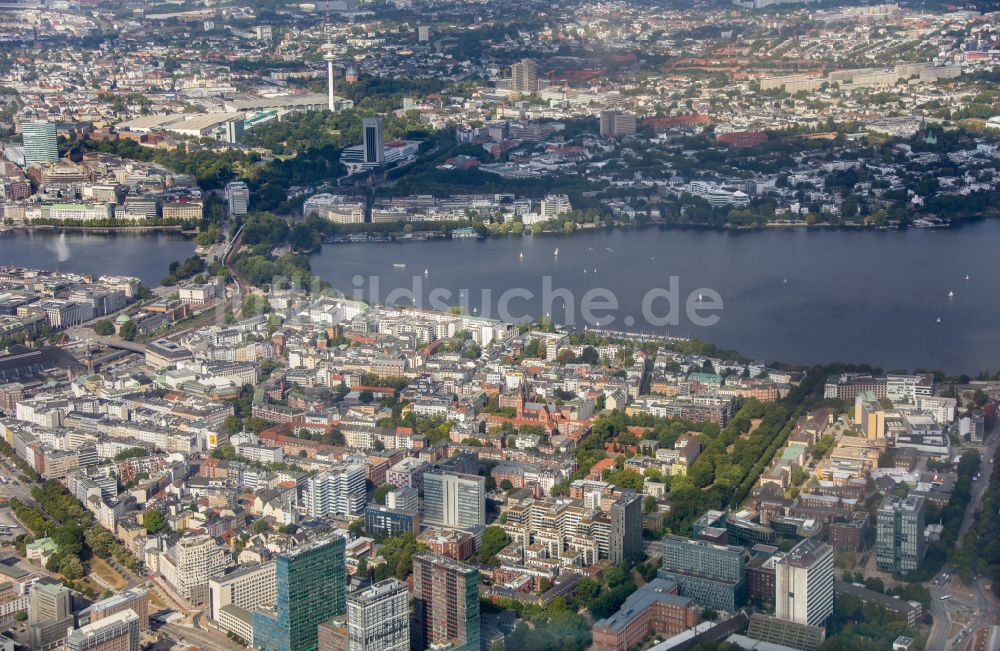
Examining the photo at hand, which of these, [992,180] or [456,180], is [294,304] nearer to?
[456,180]

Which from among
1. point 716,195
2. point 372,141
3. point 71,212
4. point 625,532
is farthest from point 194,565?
point 372,141

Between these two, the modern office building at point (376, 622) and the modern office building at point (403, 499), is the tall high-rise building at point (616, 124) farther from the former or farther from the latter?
the modern office building at point (376, 622)

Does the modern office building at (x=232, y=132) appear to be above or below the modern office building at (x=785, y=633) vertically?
above

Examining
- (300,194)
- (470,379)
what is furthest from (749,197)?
(470,379)

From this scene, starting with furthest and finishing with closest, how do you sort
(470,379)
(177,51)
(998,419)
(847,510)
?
(177,51) → (470,379) → (998,419) → (847,510)

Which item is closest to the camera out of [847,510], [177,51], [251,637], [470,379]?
[251,637]

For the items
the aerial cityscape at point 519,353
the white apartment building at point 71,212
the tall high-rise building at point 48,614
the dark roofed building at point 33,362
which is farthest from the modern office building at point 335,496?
the white apartment building at point 71,212

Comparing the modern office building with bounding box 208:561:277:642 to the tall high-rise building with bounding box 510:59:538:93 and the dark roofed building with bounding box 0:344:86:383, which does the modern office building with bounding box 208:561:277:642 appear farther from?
the tall high-rise building with bounding box 510:59:538:93

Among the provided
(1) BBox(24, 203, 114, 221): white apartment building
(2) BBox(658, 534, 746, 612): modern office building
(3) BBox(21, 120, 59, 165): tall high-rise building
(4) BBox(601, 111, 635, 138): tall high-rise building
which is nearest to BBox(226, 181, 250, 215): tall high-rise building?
(1) BBox(24, 203, 114, 221): white apartment building
